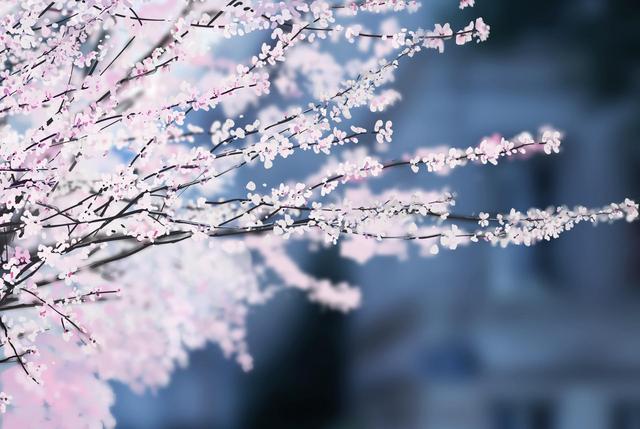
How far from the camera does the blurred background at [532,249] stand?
22.8ft

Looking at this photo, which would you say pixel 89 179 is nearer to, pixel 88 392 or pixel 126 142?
pixel 126 142

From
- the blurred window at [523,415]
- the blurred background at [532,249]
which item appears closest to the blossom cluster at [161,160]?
the blurred background at [532,249]

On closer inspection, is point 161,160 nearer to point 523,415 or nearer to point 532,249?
point 532,249

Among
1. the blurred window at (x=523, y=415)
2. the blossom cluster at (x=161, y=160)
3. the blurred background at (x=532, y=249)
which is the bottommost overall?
the blossom cluster at (x=161, y=160)

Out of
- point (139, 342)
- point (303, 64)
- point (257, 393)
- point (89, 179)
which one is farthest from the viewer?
point (257, 393)

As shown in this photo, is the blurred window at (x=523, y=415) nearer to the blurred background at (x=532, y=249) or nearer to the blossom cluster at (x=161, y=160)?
the blurred background at (x=532, y=249)

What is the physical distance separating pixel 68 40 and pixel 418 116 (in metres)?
5.76

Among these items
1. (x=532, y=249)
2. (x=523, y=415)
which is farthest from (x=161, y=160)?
(x=523, y=415)

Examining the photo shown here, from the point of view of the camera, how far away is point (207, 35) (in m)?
2.83

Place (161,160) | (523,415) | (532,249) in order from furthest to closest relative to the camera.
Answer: (523,415)
(532,249)
(161,160)

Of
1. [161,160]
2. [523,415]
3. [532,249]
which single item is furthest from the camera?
[523,415]

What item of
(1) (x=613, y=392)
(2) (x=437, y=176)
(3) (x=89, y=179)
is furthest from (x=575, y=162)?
(3) (x=89, y=179)

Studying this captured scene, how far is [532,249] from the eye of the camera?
7148 mm

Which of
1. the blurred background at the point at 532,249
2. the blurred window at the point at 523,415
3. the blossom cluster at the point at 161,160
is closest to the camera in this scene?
the blossom cluster at the point at 161,160
